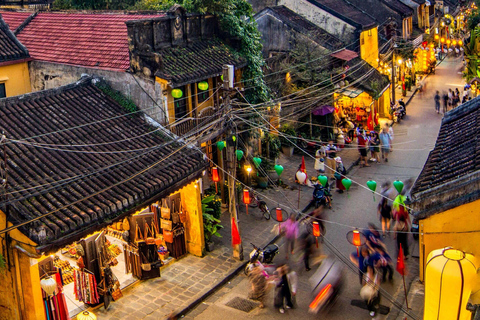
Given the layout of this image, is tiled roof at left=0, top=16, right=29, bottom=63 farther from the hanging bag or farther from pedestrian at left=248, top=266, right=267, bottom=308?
pedestrian at left=248, top=266, right=267, bottom=308

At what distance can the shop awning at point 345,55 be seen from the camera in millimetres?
29086

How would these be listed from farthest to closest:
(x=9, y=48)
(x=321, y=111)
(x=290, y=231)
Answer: (x=321, y=111)
(x=9, y=48)
(x=290, y=231)

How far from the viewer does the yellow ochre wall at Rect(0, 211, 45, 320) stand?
13031 mm

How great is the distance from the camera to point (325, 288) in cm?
1570

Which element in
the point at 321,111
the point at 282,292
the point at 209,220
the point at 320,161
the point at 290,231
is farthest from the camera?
the point at 321,111

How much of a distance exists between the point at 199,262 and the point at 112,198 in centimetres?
460

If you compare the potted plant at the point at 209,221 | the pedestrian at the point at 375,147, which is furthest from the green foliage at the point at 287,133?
the potted plant at the point at 209,221

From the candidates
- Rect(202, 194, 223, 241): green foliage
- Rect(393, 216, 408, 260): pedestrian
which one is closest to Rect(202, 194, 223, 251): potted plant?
Rect(202, 194, 223, 241): green foliage

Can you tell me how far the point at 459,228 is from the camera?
1382 cm

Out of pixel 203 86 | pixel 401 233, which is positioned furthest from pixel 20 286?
pixel 401 233

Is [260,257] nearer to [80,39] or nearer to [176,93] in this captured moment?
[176,93]

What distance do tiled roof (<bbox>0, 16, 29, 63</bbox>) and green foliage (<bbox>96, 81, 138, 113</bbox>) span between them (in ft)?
13.3

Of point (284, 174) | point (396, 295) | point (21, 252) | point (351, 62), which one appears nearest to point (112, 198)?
point (21, 252)

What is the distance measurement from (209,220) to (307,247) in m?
3.29
